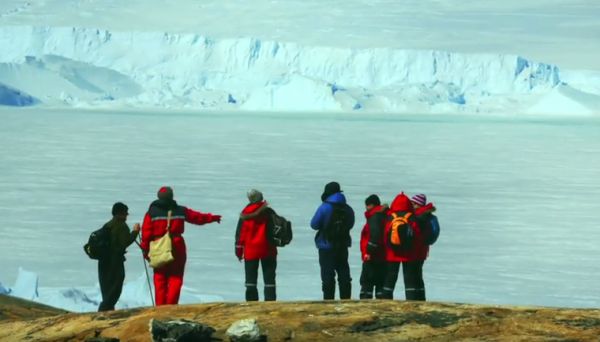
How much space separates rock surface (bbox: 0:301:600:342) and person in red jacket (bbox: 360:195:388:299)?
1101mm

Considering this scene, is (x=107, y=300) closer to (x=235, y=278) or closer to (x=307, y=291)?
(x=307, y=291)

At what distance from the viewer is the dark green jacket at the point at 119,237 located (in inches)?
319

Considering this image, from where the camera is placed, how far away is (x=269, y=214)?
8.11 meters

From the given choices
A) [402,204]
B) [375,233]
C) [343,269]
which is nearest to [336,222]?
[375,233]

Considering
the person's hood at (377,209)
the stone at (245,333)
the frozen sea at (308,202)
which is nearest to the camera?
the stone at (245,333)

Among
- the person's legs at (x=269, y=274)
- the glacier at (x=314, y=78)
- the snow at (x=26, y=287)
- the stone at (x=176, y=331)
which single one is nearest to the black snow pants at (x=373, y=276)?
the person's legs at (x=269, y=274)

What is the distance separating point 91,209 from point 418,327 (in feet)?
80.4

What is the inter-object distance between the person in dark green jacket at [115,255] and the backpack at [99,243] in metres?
0.03

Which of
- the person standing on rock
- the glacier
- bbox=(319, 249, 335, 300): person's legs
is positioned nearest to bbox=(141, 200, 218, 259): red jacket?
bbox=(319, 249, 335, 300): person's legs

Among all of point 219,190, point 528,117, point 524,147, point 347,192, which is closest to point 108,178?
point 219,190

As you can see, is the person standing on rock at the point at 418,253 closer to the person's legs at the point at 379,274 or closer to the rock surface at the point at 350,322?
the person's legs at the point at 379,274

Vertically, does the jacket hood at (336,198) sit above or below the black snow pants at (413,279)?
above

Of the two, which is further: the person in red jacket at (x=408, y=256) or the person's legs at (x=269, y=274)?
the person's legs at (x=269, y=274)

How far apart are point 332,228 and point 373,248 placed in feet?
1.20
